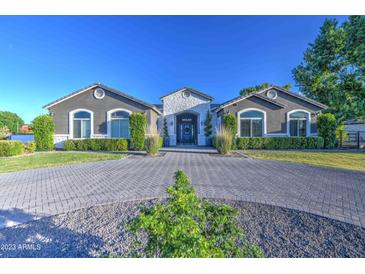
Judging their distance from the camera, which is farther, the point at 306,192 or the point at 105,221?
the point at 306,192

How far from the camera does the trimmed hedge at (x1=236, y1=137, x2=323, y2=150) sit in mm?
15883

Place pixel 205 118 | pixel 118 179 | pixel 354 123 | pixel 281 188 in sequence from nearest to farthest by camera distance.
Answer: pixel 281 188, pixel 118 179, pixel 205 118, pixel 354 123

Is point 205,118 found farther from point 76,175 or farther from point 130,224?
point 130,224

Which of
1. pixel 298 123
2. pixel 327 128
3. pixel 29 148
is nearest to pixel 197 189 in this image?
pixel 29 148

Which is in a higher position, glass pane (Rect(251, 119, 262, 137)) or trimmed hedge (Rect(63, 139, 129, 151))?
glass pane (Rect(251, 119, 262, 137))

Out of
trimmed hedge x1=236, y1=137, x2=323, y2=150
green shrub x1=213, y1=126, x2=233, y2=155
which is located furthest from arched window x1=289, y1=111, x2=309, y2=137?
green shrub x1=213, y1=126, x2=233, y2=155

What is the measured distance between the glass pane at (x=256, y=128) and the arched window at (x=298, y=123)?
2.97 meters

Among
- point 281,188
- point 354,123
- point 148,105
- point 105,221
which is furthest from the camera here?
point 354,123

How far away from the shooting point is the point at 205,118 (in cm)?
2012

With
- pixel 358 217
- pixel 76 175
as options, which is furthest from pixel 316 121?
pixel 76 175

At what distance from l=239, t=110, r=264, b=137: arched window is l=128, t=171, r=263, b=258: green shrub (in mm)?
16610

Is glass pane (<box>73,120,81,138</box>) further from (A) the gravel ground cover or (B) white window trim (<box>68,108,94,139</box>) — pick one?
(A) the gravel ground cover

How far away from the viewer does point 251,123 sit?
17781mm

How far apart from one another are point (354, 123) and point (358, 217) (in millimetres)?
37069
